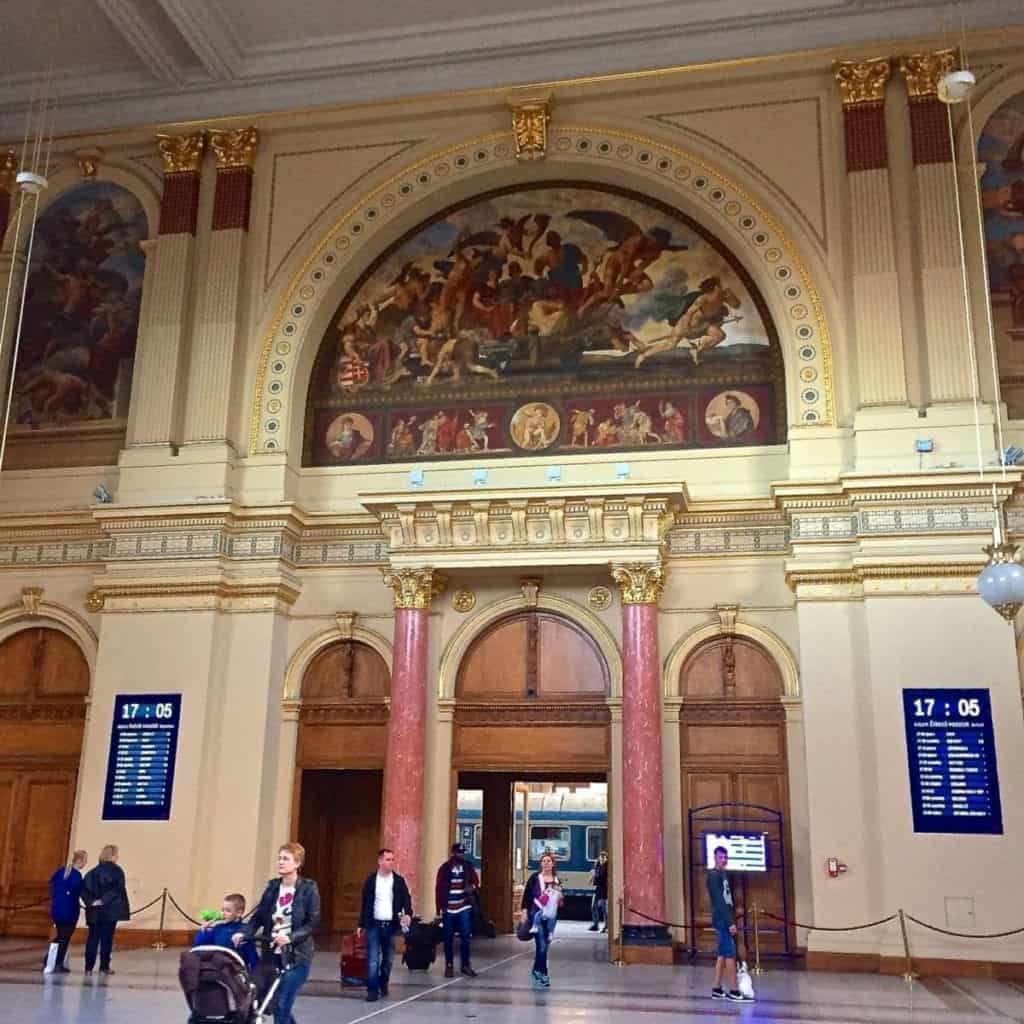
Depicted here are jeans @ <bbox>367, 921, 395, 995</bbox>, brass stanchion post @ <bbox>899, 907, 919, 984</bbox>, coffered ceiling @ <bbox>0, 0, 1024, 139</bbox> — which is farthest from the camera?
coffered ceiling @ <bbox>0, 0, 1024, 139</bbox>

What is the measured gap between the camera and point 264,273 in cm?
1689

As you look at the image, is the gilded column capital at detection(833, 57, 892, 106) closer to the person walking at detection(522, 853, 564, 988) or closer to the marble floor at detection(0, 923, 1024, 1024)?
the person walking at detection(522, 853, 564, 988)

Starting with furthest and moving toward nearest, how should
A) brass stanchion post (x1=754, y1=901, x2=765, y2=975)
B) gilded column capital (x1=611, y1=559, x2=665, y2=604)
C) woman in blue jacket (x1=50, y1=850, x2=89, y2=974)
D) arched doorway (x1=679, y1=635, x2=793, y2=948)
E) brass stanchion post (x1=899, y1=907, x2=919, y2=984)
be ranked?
gilded column capital (x1=611, y1=559, x2=665, y2=604) → arched doorway (x1=679, y1=635, x2=793, y2=948) → brass stanchion post (x1=754, y1=901, x2=765, y2=975) → brass stanchion post (x1=899, y1=907, x2=919, y2=984) → woman in blue jacket (x1=50, y1=850, x2=89, y2=974)

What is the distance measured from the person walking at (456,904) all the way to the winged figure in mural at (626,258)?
8.34 meters

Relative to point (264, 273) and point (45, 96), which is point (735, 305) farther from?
point (45, 96)

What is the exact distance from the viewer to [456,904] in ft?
37.8

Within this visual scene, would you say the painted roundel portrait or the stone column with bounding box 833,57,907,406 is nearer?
the stone column with bounding box 833,57,907,406

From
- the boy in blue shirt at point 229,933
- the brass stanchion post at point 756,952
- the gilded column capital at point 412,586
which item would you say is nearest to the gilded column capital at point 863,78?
the gilded column capital at point 412,586

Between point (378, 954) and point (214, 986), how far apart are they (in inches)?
160

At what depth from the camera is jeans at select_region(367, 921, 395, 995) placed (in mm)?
9797

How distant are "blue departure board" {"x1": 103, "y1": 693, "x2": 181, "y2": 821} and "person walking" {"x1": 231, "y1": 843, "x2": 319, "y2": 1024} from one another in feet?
26.2

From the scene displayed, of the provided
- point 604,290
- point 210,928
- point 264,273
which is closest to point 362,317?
point 264,273

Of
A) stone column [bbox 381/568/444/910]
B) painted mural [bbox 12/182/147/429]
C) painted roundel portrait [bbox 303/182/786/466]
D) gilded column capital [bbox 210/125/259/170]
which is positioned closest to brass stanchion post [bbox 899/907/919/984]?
stone column [bbox 381/568/444/910]

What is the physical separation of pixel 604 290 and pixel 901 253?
13.6 ft
